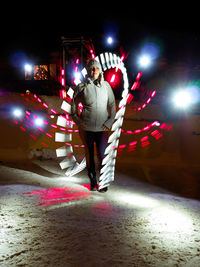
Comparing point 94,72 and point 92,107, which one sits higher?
point 94,72

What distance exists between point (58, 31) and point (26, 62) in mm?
2830

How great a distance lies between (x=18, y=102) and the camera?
9922 millimetres

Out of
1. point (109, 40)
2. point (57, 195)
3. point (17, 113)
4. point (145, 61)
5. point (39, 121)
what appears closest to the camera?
point (57, 195)

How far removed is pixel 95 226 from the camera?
2.60 metres

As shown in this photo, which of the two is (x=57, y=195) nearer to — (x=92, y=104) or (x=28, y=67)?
(x=92, y=104)

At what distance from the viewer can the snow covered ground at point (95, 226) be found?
77.7 inches

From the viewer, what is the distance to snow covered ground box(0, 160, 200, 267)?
197 cm

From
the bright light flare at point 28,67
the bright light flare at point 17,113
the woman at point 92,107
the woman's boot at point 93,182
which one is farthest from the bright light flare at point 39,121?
the bright light flare at point 28,67

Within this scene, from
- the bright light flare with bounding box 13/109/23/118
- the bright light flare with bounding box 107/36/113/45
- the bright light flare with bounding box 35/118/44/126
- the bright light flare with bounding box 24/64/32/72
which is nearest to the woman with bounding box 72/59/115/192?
the bright light flare with bounding box 35/118/44/126

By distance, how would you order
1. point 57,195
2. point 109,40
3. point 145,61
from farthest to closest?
1. point 109,40
2. point 145,61
3. point 57,195

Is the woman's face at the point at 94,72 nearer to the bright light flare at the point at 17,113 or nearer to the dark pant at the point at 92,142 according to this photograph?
the dark pant at the point at 92,142

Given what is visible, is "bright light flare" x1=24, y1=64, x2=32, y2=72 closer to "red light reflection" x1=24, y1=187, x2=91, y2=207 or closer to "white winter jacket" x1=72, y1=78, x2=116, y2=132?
"white winter jacket" x1=72, y1=78, x2=116, y2=132

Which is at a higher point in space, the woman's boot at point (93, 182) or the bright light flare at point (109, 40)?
the bright light flare at point (109, 40)

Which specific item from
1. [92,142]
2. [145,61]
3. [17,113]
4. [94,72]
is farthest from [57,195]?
[145,61]
